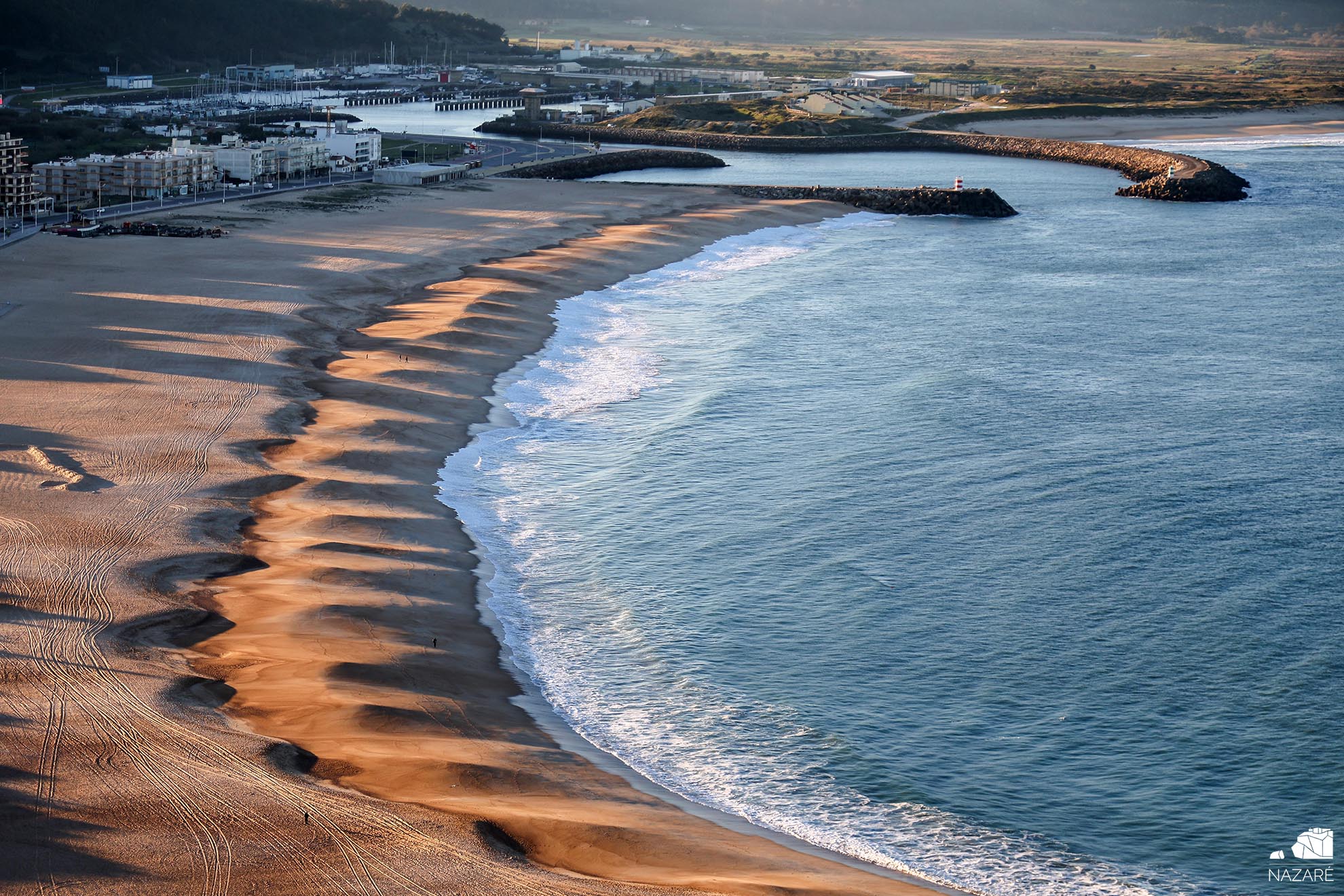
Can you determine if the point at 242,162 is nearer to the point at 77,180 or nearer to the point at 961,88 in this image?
the point at 77,180

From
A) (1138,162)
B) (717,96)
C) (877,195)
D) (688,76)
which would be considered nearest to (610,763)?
(877,195)

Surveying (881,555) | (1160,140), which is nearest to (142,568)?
(881,555)

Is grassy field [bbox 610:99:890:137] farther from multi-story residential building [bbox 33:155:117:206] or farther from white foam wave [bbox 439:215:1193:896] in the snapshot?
white foam wave [bbox 439:215:1193:896]

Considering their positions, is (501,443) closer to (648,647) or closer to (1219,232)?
(648,647)

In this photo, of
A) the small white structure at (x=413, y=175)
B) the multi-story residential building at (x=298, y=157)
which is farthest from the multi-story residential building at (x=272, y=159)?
the small white structure at (x=413, y=175)

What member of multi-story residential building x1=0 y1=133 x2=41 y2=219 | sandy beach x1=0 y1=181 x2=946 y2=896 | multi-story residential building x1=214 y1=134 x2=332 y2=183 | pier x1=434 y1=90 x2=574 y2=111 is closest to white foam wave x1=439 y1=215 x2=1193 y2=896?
sandy beach x1=0 y1=181 x2=946 y2=896
